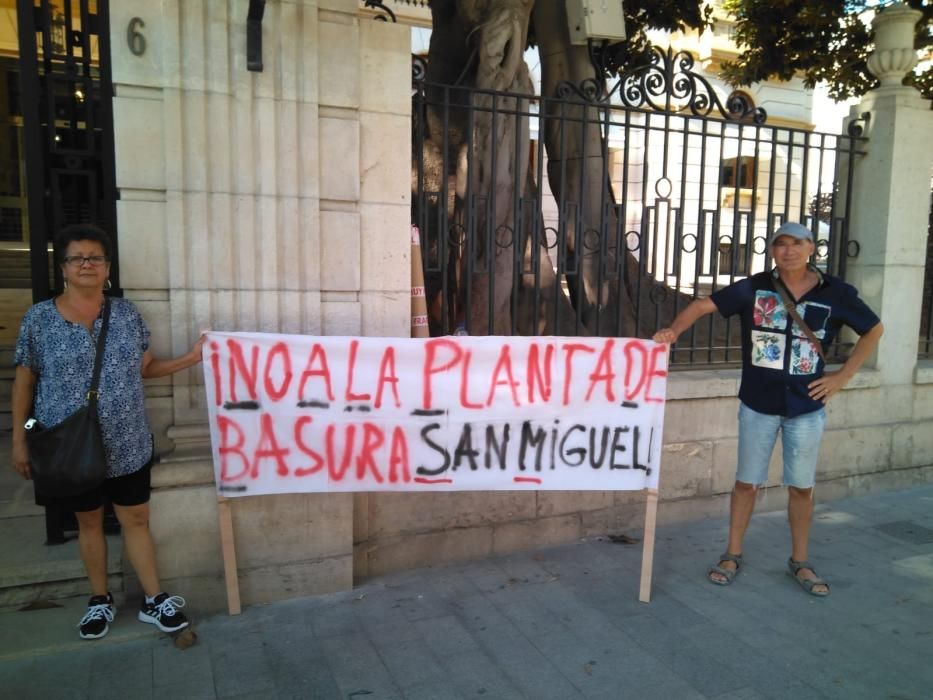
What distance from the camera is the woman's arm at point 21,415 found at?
3.10 m

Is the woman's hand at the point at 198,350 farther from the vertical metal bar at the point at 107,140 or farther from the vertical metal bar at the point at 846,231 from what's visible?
the vertical metal bar at the point at 846,231

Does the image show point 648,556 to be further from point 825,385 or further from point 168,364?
point 168,364

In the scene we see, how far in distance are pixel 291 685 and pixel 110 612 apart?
1.03 metres

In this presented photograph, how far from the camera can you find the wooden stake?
3564 mm

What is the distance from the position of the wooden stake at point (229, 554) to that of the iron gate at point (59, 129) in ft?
4.05

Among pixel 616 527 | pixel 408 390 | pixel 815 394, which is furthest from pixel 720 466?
pixel 408 390

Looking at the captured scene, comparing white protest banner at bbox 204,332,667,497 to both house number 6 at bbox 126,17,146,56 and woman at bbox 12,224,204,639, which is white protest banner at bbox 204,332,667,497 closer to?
woman at bbox 12,224,204,639

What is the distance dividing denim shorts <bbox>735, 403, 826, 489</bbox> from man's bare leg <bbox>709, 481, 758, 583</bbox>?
88mm

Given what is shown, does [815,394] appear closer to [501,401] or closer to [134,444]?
[501,401]

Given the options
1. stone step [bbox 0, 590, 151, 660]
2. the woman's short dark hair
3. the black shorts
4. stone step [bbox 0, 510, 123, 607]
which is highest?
the woman's short dark hair

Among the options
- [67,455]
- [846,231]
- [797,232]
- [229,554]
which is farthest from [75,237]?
[846,231]

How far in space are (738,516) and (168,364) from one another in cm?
332

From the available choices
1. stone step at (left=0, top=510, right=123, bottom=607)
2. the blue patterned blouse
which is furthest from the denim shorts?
stone step at (left=0, top=510, right=123, bottom=607)

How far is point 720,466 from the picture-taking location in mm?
5281
